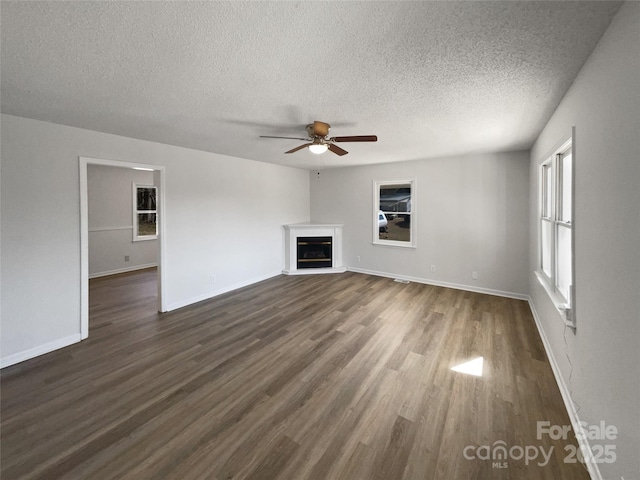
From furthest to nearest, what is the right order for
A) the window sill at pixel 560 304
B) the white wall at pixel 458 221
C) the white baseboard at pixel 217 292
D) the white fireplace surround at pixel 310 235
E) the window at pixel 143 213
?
1. the window at pixel 143 213
2. the white fireplace surround at pixel 310 235
3. the white wall at pixel 458 221
4. the white baseboard at pixel 217 292
5. the window sill at pixel 560 304

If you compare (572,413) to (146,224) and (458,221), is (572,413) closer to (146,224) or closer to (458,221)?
(458,221)

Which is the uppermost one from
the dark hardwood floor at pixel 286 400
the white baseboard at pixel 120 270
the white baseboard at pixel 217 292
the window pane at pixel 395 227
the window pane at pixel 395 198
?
the window pane at pixel 395 198

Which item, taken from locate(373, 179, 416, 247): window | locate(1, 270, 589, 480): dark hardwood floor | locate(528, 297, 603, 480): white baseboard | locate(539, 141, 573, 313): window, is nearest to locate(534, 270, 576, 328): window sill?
locate(539, 141, 573, 313): window

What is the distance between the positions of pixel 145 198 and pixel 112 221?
1.01m

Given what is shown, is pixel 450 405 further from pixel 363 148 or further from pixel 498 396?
pixel 363 148

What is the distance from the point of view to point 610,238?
135cm

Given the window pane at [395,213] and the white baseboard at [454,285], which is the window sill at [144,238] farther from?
the window pane at [395,213]

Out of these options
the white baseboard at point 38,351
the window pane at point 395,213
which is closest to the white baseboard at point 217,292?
the white baseboard at point 38,351

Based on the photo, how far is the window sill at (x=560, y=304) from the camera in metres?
1.95

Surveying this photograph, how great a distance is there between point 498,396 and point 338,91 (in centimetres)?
279

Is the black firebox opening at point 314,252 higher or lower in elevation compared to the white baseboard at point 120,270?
higher

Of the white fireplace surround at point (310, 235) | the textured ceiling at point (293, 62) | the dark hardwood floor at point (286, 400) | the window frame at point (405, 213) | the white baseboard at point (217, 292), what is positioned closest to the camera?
the textured ceiling at point (293, 62)

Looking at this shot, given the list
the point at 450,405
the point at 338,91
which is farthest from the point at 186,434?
the point at 338,91

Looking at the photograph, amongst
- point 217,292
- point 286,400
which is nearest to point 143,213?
point 217,292
